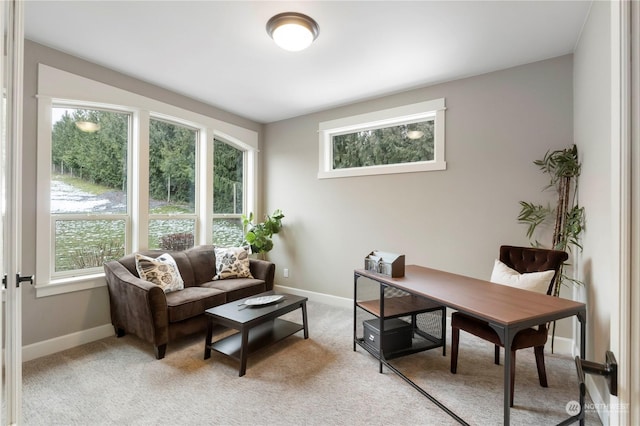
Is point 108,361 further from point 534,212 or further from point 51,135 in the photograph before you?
point 534,212

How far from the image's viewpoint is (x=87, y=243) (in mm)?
3092

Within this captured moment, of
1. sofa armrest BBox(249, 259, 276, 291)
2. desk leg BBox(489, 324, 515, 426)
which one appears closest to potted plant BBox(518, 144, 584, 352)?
desk leg BBox(489, 324, 515, 426)

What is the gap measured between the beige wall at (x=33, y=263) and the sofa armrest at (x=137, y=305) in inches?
8.2

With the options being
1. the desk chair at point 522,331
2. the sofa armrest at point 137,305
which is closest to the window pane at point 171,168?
the sofa armrest at point 137,305

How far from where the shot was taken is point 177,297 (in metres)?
2.91

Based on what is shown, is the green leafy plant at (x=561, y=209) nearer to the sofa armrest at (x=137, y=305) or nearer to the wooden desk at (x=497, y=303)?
the wooden desk at (x=497, y=303)

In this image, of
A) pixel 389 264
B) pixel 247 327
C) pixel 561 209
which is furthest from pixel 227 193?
pixel 561 209

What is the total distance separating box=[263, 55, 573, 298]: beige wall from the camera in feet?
9.52

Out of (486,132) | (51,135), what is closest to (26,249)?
(51,135)

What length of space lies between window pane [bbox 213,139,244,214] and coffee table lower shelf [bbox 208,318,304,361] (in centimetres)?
207

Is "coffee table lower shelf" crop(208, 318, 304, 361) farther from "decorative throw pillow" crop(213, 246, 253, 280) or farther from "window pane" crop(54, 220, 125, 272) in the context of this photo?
"window pane" crop(54, 220, 125, 272)

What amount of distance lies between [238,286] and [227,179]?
6.15 ft

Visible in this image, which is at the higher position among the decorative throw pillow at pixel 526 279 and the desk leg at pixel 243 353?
the decorative throw pillow at pixel 526 279

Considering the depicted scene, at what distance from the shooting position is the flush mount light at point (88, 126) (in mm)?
3064
